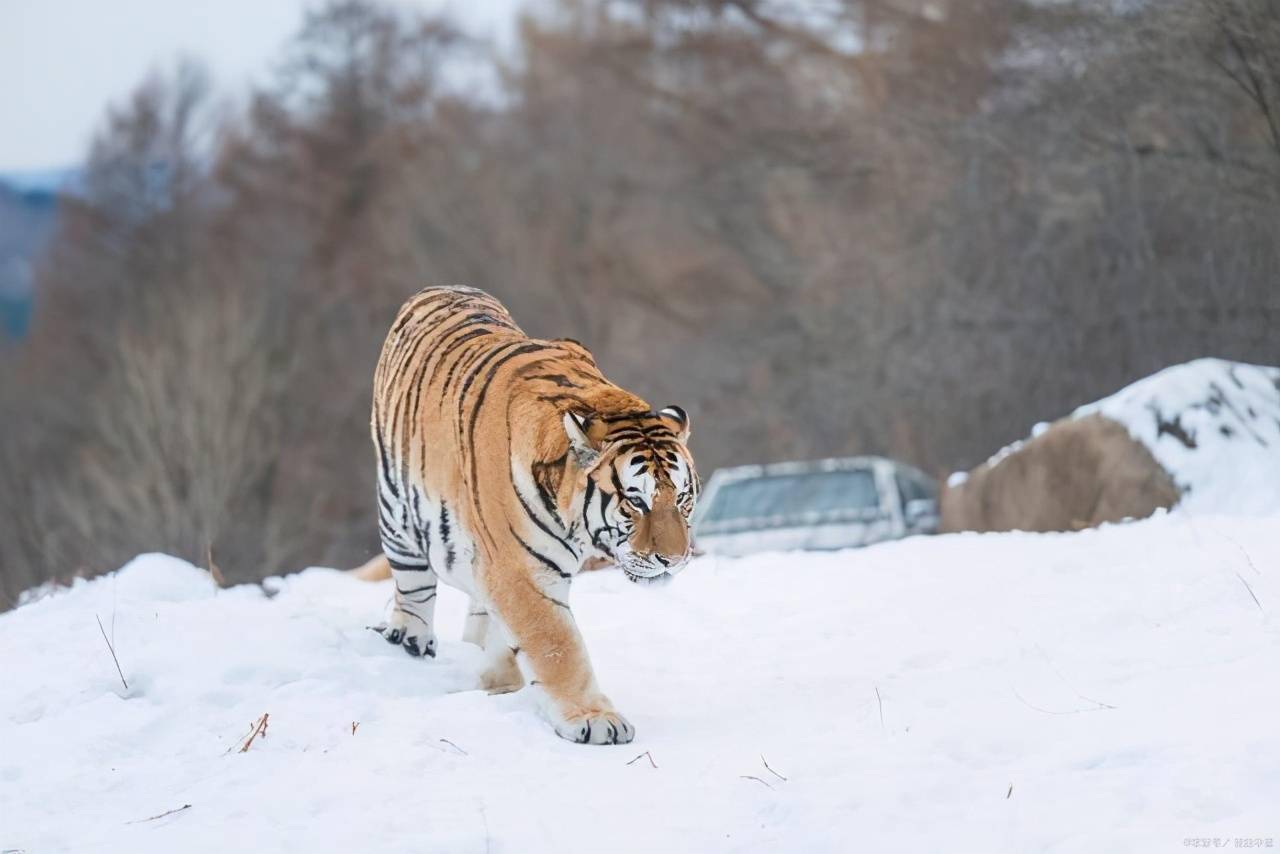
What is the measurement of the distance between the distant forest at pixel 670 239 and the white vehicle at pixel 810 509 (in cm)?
282

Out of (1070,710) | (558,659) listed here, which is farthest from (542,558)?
(1070,710)

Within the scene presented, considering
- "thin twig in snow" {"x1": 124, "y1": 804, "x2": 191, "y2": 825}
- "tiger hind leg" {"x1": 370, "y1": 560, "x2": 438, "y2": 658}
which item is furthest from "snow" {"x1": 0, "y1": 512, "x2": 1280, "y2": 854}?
"tiger hind leg" {"x1": 370, "y1": 560, "x2": 438, "y2": 658}

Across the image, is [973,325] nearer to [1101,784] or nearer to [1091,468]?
[1091,468]

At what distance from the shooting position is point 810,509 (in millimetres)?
12602

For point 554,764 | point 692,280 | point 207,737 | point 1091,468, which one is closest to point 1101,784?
point 554,764

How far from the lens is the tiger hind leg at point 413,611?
6707 millimetres

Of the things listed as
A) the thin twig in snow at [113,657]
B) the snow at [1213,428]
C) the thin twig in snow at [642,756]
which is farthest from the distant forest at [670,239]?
the thin twig in snow at [642,756]

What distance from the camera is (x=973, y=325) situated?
1680 cm

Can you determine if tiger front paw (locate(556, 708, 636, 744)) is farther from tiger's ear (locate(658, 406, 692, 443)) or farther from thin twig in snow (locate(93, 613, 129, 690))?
thin twig in snow (locate(93, 613, 129, 690))

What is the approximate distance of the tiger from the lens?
5223mm

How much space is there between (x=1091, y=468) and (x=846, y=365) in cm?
1121

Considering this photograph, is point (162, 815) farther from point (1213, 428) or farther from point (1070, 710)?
point (1213, 428)

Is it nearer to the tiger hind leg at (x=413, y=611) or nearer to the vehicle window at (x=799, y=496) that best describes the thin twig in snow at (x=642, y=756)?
the tiger hind leg at (x=413, y=611)

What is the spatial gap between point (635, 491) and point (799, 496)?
306 inches
